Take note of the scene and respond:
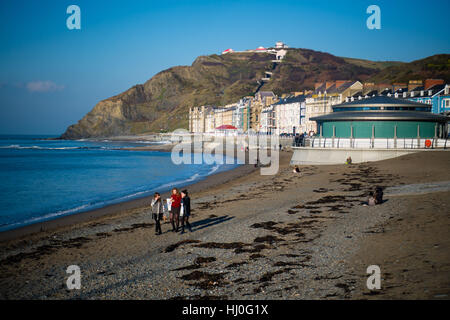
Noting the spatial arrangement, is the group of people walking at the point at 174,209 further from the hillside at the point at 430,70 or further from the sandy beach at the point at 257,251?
the hillside at the point at 430,70

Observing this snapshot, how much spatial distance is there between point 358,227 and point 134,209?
14.3m

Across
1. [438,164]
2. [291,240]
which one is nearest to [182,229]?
[291,240]

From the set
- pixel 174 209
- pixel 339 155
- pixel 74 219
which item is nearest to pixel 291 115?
pixel 339 155

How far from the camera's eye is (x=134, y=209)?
76.2 feet

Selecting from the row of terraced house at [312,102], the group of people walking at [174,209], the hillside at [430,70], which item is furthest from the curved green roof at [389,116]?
the hillside at [430,70]

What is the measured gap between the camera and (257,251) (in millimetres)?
11766

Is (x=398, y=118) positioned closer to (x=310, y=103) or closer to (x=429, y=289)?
(x=429, y=289)

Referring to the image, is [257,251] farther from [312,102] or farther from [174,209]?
[312,102]

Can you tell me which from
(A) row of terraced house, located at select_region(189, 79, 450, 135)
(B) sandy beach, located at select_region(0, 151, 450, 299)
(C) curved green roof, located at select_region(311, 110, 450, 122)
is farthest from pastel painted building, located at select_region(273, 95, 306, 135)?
(B) sandy beach, located at select_region(0, 151, 450, 299)

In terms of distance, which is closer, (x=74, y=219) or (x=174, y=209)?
(x=174, y=209)

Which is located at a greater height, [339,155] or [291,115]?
[291,115]

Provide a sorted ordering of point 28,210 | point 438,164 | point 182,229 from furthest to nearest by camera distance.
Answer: point 438,164 < point 28,210 < point 182,229

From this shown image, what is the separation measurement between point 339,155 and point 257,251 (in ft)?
85.8

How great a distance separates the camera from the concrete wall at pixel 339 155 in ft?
112
